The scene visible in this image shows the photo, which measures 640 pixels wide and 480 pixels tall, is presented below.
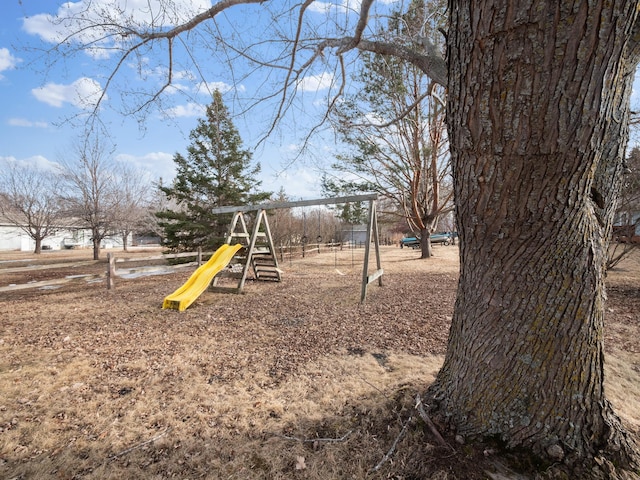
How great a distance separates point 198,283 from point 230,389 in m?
3.59

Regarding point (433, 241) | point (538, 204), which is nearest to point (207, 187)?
point (538, 204)

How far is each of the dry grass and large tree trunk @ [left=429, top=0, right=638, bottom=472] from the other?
442 mm

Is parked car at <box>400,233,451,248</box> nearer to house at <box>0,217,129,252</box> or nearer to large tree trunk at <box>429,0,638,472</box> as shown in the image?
house at <box>0,217,129,252</box>

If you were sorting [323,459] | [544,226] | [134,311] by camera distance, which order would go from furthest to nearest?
[134,311]
[323,459]
[544,226]

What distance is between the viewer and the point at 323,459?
1.74 meters

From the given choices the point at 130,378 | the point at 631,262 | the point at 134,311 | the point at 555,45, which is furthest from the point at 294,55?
the point at 631,262

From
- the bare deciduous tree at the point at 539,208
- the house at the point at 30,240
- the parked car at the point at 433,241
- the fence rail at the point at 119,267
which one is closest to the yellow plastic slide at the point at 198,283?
the fence rail at the point at 119,267

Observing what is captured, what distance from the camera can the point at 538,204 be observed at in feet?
4.11

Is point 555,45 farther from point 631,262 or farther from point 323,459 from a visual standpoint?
point 631,262

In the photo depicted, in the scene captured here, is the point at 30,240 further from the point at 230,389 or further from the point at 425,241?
the point at 230,389

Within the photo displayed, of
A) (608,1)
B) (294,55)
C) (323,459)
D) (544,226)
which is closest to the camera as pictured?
(608,1)

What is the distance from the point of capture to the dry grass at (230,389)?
1.75 meters

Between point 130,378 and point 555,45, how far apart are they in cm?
377

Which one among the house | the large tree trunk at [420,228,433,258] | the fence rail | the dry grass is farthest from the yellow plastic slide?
the house
